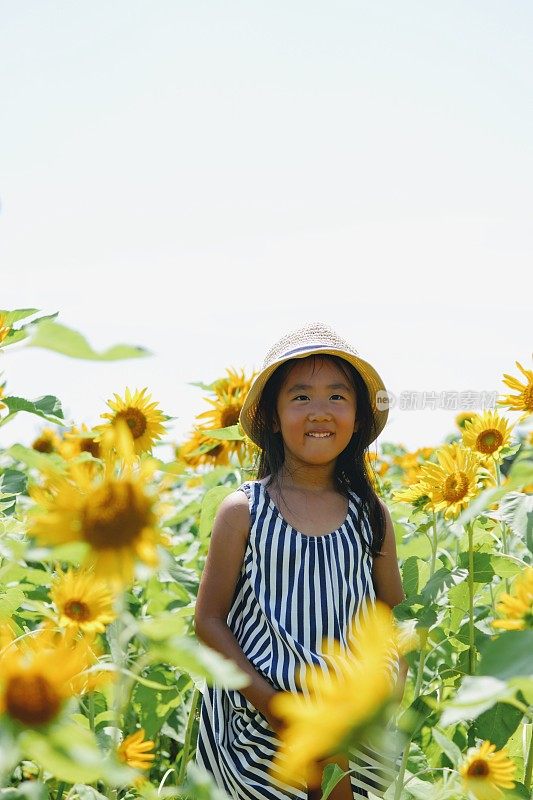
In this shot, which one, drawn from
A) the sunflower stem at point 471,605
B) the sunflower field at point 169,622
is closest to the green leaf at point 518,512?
the sunflower field at point 169,622

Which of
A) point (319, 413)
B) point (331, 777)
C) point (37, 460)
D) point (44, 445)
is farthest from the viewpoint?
point (44, 445)

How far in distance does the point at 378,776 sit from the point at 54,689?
1170 mm

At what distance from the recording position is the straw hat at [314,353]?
1.89 metres

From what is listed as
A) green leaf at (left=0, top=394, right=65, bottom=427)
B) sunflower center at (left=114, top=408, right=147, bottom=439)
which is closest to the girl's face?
sunflower center at (left=114, top=408, right=147, bottom=439)

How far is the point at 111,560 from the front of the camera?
708 mm

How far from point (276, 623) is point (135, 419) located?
624 millimetres

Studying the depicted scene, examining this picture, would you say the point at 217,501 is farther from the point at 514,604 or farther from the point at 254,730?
the point at 514,604

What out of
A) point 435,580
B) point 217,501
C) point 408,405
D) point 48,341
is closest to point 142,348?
point 48,341

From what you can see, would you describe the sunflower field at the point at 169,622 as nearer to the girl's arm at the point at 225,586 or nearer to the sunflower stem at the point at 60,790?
the sunflower stem at the point at 60,790

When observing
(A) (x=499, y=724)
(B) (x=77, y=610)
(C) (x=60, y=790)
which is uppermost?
(B) (x=77, y=610)

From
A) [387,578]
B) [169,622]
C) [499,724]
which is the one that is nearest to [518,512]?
[499,724]

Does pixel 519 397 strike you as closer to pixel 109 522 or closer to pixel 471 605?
pixel 471 605

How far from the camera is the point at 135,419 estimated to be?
210cm

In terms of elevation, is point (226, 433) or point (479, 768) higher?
point (226, 433)
